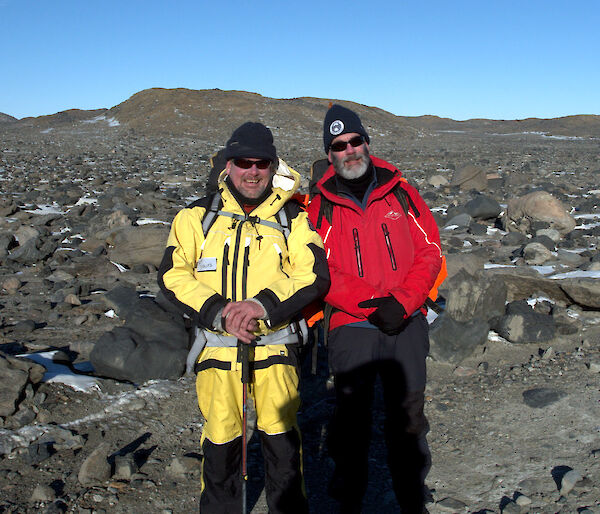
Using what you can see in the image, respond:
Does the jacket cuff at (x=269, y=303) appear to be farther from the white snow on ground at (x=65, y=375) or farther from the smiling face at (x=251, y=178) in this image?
the white snow on ground at (x=65, y=375)

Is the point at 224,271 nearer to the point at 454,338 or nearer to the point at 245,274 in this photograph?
the point at 245,274

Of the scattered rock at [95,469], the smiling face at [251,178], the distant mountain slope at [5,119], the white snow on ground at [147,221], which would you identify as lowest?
the scattered rock at [95,469]

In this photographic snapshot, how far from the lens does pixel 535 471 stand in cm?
376

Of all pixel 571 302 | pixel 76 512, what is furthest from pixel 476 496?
pixel 571 302

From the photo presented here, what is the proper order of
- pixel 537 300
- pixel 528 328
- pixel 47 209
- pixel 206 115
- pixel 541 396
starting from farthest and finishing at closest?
1. pixel 206 115
2. pixel 47 209
3. pixel 537 300
4. pixel 528 328
5. pixel 541 396

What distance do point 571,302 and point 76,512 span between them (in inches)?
221

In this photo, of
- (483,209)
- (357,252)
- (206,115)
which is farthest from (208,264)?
(206,115)

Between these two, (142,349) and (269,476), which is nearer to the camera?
(269,476)

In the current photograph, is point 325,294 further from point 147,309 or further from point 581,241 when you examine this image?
point 581,241

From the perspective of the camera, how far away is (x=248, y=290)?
9.82 ft

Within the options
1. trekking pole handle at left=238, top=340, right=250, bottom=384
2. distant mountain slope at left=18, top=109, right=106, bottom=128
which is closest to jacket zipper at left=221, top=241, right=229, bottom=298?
trekking pole handle at left=238, top=340, right=250, bottom=384

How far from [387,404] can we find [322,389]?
1979mm

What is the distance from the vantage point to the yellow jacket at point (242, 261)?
2947 mm

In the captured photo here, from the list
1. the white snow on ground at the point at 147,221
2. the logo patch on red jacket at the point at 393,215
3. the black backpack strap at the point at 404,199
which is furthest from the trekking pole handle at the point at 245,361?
→ the white snow on ground at the point at 147,221
